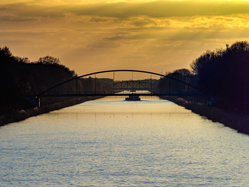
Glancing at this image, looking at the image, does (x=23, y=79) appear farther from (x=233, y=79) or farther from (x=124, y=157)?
(x=124, y=157)

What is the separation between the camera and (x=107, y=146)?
4275 centimetres

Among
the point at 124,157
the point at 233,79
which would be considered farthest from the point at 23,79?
the point at 124,157

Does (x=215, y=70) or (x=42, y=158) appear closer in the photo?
(x=42, y=158)

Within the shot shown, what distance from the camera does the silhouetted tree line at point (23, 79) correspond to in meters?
80.4

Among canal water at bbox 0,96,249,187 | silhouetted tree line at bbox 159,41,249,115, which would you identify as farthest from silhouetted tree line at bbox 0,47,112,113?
silhouetted tree line at bbox 159,41,249,115

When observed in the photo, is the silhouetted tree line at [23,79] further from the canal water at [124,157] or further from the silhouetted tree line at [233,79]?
the silhouetted tree line at [233,79]

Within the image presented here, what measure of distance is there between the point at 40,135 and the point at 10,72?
3553 cm

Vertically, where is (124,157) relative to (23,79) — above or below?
below

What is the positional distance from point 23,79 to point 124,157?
65487 mm

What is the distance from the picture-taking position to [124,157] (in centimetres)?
3591

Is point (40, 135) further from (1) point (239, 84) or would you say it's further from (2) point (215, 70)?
(2) point (215, 70)

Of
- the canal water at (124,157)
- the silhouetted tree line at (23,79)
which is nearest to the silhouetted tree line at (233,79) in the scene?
the canal water at (124,157)

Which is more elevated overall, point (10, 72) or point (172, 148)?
point (10, 72)

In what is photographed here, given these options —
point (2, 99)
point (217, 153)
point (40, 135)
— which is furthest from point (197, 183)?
point (2, 99)
